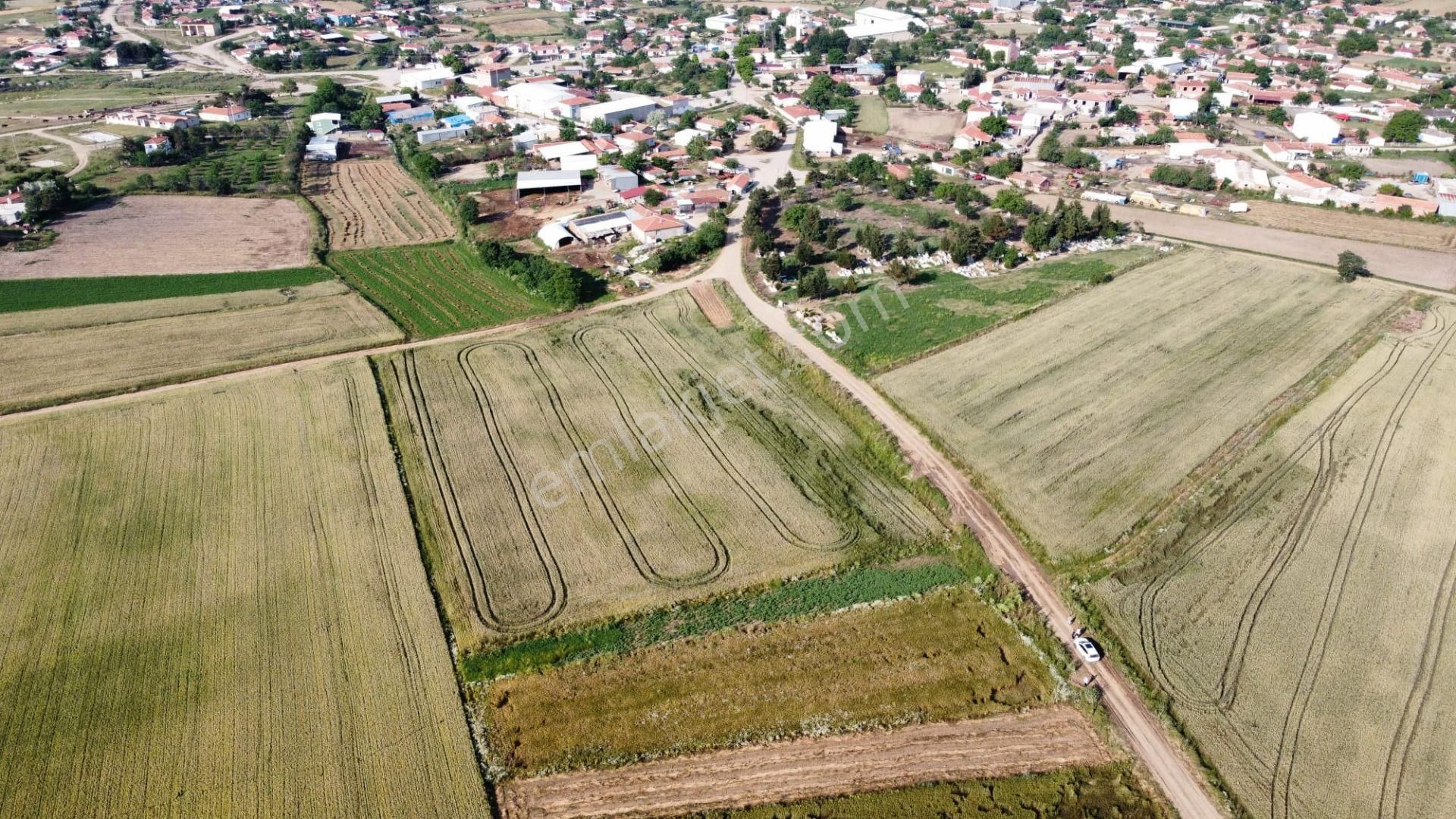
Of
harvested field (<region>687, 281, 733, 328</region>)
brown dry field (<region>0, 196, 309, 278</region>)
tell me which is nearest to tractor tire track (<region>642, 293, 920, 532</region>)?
harvested field (<region>687, 281, 733, 328</region>)

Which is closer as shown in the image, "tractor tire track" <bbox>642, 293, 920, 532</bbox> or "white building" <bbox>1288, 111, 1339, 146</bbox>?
"tractor tire track" <bbox>642, 293, 920, 532</bbox>

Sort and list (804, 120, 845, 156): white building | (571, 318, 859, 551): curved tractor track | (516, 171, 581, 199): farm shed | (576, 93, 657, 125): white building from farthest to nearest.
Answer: (576, 93, 657, 125): white building < (804, 120, 845, 156): white building < (516, 171, 581, 199): farm shed < (571, 318, 859, 551): curved tractor track

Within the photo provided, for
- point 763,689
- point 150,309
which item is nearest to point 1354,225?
point 763,689

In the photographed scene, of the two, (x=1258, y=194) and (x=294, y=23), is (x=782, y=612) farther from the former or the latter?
(x=294, y=23)

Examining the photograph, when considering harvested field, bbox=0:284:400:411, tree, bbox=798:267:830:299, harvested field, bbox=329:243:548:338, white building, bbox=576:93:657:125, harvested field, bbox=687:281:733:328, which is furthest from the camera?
white building, bbox=576:93:657:125

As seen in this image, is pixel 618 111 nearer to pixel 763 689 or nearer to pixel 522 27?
pixel 522 27

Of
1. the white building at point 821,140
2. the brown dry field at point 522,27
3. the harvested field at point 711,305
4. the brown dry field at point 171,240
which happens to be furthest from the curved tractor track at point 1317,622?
the brown dry field at point 522,27

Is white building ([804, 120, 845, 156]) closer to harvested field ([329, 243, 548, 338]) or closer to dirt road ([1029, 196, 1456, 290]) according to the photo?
dirt road ([1029, 196, 1456, 290])
